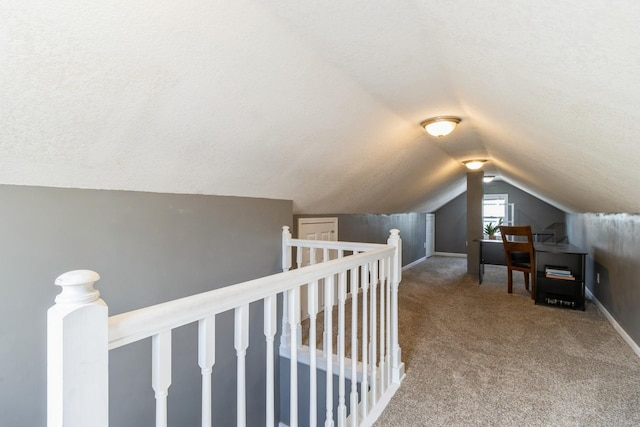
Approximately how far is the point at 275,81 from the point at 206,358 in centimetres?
125

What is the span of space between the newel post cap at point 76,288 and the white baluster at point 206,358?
303 millimetres

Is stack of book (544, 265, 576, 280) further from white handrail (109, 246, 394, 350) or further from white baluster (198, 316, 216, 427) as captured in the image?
white baluster (198, 316, 216, 427)

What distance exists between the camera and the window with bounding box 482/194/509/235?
7500 mm

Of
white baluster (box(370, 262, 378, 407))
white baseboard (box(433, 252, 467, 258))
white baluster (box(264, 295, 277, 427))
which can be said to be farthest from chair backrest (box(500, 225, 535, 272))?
white baluster (box(264, 295, 277, 427))

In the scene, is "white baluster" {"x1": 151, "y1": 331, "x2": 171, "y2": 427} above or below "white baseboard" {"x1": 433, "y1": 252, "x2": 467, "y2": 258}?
above

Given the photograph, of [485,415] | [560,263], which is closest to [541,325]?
[560,263]

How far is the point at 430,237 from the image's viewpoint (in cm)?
767

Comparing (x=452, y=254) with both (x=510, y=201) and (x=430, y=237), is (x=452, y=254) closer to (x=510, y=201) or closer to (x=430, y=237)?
(x=430, y=237)

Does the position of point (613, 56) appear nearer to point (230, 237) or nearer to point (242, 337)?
point (242, 337)

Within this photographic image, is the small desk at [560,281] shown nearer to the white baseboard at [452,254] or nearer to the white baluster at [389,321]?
the white baluster at [389,321]

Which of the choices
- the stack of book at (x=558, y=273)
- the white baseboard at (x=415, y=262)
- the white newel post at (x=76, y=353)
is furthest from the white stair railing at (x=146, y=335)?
the white baseboard at (x=415, y=262)

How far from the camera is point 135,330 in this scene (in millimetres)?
681

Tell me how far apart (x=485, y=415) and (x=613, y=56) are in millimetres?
1780

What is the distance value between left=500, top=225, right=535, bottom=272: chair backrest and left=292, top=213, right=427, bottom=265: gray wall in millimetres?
1693
